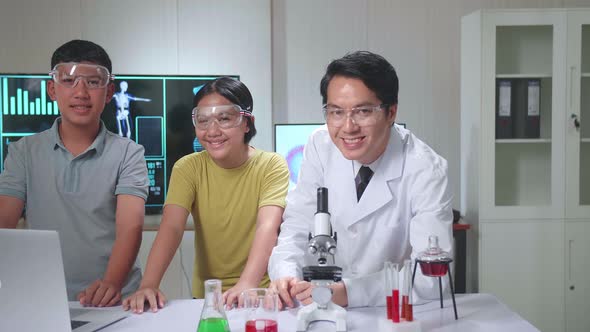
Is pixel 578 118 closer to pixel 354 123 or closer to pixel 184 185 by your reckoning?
pixel 354 123

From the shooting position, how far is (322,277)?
1.55 m

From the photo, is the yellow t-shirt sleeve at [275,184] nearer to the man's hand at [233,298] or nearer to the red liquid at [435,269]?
the man's hand at [233,298]

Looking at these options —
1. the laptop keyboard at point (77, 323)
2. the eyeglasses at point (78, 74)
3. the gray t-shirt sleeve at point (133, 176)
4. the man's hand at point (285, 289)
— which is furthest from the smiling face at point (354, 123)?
the laptop keyboard at point (77, 323)

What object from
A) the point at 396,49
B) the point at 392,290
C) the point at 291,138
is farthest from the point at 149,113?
the point at 392,290

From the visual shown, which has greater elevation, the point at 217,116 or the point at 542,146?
the point at 217,116

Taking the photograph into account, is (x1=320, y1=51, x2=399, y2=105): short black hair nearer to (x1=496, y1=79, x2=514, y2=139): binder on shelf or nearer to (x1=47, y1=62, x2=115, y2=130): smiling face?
(x1=47, y1=62, x2=115, y2=130): smiling face

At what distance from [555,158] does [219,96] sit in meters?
2.41

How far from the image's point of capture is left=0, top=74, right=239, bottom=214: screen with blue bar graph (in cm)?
385

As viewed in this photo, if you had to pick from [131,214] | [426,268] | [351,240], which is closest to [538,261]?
[351,240]

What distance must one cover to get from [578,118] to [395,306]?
2714 millimetres

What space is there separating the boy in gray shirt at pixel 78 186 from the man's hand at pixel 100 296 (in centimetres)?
18

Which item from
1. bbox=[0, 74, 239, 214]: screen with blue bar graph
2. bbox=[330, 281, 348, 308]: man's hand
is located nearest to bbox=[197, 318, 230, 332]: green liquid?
bbox=[330, 281, 348, 308]: man's hand

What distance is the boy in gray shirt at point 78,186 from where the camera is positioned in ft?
6.75

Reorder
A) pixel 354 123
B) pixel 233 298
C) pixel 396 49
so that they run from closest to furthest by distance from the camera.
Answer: pixel 233 298, pixel 354 123, pixel 396 49
